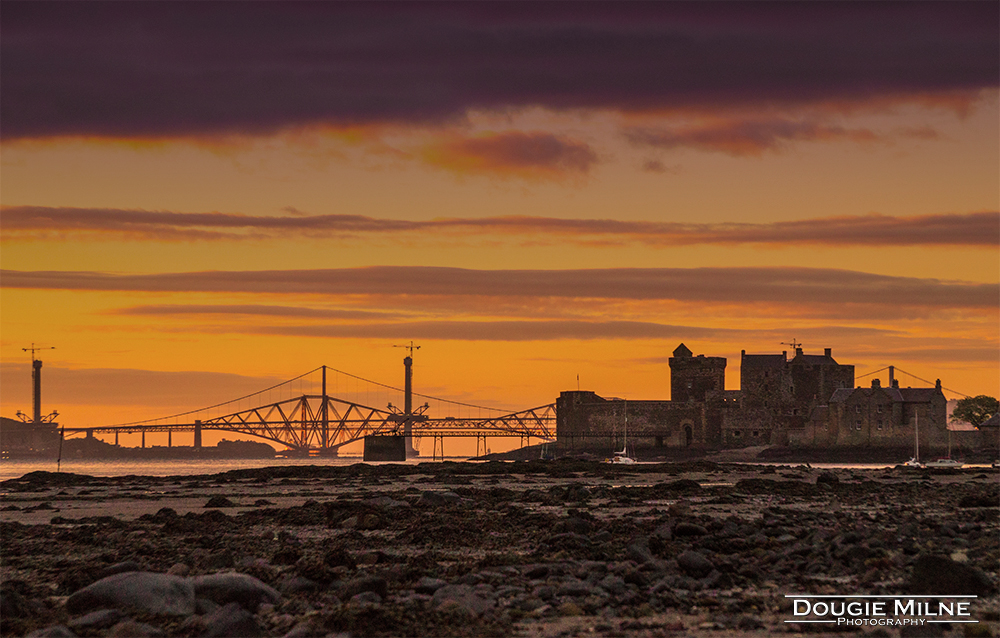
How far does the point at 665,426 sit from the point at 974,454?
30770 mm

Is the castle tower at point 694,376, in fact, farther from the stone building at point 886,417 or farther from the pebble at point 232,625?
the pebble at point 232,625

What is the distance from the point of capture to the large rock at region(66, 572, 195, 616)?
420 inches

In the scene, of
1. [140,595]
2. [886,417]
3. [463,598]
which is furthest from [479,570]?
[886,417]

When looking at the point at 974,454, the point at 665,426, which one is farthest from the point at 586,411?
the point at 974,454

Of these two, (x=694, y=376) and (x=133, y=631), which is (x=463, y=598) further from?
(x=694, y=376)

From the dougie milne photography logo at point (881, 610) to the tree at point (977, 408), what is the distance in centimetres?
11904

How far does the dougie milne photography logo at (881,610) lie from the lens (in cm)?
1020

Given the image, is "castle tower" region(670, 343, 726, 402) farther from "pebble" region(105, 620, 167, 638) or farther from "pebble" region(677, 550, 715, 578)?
"pebble" region(105, 620, 167, 638)

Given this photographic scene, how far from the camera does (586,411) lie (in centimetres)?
12381

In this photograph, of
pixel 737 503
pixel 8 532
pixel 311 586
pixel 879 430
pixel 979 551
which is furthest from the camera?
pixel 879 430

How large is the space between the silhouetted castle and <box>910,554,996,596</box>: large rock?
293ft

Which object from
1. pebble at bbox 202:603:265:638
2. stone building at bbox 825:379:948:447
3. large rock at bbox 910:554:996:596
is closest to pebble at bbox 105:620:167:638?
pebble at bbox 202:603:265:638

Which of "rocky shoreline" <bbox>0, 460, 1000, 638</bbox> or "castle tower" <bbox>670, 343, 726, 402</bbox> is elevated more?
"castle tower" <bbox>670, 343, 726, 402</bbox>

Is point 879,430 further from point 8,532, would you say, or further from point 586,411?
point 8,532
